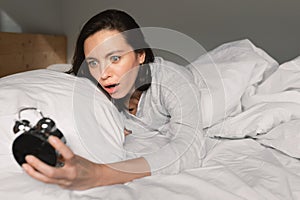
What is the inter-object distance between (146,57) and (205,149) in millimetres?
309

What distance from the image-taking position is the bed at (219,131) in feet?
2.04

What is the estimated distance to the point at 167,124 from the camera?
0.94 meters

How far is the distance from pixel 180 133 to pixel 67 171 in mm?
350

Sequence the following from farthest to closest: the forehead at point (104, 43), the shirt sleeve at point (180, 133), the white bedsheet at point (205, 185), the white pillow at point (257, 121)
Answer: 1. the white pillow at point (257, 121)
2. the forehead at point (104, 43)
3. the shirt sleeve at point (180, 133)
4. the white bedsheet at point (205, 185)

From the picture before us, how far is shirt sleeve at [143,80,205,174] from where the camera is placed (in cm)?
72

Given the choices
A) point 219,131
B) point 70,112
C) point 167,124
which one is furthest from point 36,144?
point 219,131

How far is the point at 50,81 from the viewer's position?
0.79 metres

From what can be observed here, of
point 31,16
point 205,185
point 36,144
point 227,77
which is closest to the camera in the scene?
point 36,144

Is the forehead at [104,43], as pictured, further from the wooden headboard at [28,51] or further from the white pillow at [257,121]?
the wooden headboard at [28,51]

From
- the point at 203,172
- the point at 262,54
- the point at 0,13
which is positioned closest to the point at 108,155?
the point at 203,172

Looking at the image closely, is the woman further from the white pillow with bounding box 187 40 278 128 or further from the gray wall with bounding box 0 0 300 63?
the gray wall with bounding box 0 0 300 63

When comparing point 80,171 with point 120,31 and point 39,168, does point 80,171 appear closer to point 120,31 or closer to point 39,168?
point 39,168

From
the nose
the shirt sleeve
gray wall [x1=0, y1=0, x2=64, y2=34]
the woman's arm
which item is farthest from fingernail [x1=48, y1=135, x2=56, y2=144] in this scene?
gray wall [x1=0, y1=0, x2=64, y2=34]

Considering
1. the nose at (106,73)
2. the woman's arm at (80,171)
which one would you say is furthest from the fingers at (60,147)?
the nose at (106,73)
